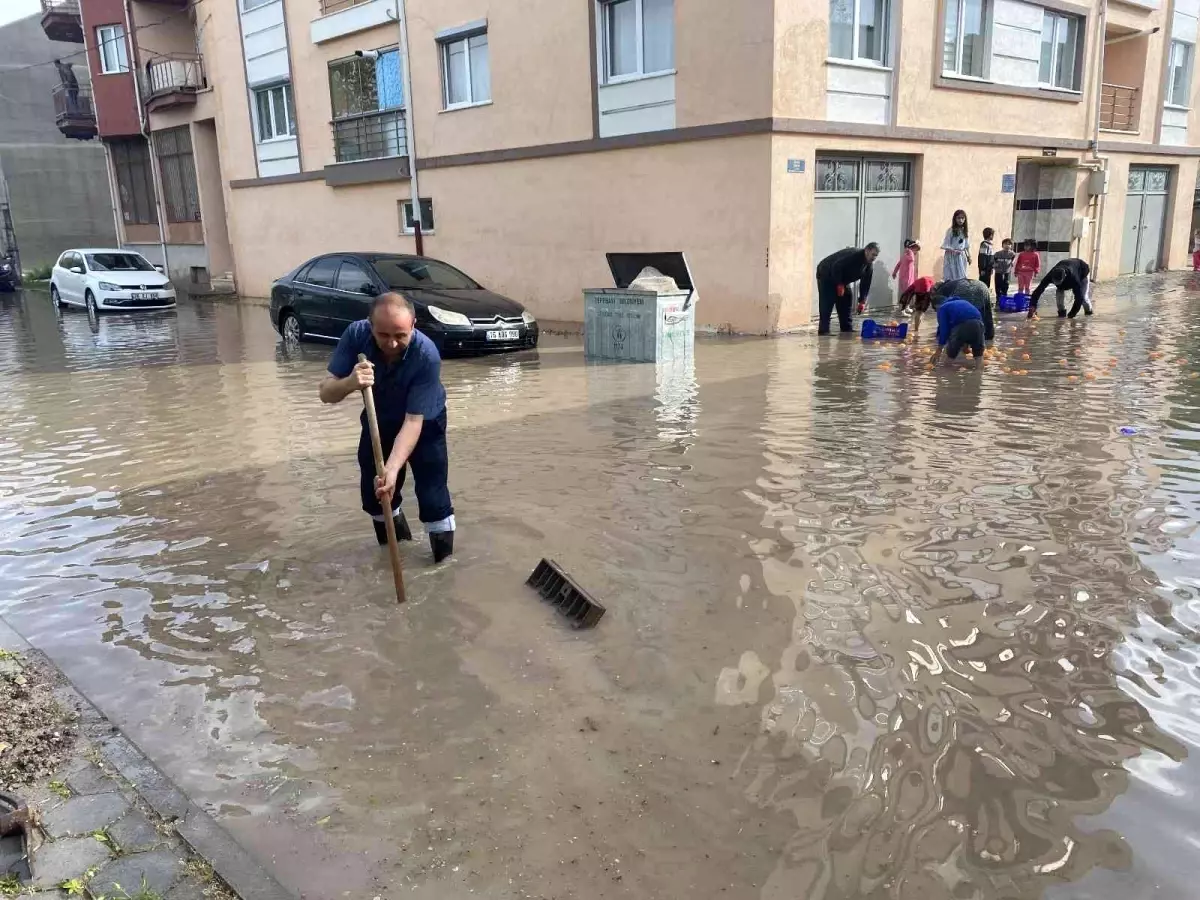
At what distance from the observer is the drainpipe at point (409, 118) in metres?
18.4

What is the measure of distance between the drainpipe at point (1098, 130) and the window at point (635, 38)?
34.2 feet

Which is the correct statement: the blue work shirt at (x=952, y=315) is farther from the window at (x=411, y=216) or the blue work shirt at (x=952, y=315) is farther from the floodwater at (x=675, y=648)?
the window at (x=411, y=216)

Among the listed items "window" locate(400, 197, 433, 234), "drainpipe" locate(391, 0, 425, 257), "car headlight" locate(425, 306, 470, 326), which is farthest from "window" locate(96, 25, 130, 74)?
"car headlight" locate(425, 306, 470, 326)

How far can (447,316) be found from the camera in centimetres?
1200

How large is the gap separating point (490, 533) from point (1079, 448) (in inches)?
174

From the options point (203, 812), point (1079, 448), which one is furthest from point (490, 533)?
point (1079, 448)

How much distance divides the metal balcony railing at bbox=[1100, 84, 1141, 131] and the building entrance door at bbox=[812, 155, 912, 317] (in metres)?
8.06

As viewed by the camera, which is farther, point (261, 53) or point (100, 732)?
point (261, 53)

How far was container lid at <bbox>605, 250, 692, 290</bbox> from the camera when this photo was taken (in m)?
11.7

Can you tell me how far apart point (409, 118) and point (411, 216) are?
199 centimetres

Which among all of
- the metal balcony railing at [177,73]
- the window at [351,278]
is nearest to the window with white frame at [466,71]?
the window at [351,278]

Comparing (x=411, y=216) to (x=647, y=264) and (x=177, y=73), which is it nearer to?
(x=647, y=264)

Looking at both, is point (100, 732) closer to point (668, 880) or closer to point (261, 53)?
point (668, 880)

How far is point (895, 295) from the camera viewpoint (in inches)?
645
